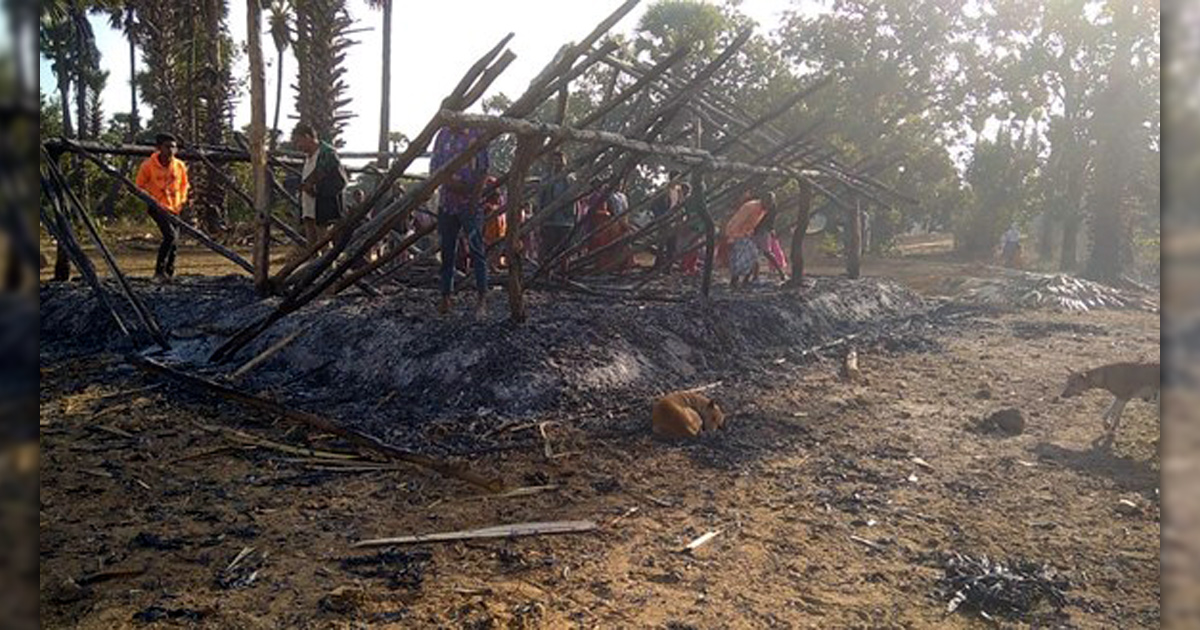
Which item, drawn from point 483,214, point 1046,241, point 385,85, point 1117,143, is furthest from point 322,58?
point 1046,241

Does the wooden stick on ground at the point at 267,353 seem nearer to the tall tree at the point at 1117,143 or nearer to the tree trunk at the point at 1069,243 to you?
the tall tree at the point at 1117,143

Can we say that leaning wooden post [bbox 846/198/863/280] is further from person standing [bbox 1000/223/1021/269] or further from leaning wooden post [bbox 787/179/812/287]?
person standing [bbox 1000/223/1021/269]

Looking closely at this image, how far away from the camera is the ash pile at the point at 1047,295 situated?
14672 millimetres

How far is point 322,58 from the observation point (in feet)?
69.0

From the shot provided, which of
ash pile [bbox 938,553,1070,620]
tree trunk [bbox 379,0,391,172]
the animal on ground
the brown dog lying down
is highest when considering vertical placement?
tree trunk [bbox 379,0,391,172]

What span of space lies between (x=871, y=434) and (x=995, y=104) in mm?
22454

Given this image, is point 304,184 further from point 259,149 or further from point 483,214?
point 483,214

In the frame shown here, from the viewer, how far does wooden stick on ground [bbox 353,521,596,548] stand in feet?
12.1

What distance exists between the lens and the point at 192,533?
12.4ft

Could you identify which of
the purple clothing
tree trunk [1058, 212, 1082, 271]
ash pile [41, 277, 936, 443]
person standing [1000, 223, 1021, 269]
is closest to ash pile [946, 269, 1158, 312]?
ash pile [41, 277, 936, 443]

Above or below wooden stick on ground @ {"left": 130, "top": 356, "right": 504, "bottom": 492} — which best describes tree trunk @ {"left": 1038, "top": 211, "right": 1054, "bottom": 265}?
above

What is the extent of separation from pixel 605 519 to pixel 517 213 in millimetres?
3256

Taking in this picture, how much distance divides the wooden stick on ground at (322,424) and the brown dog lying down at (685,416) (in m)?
1.48

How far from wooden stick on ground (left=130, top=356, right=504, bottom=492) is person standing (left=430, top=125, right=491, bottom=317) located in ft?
6.54
